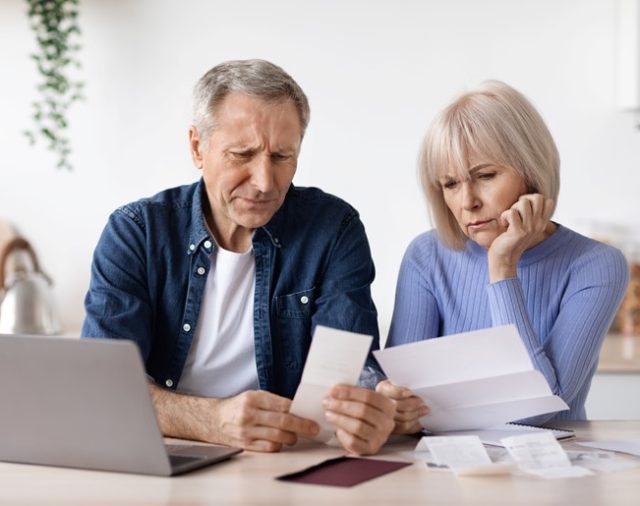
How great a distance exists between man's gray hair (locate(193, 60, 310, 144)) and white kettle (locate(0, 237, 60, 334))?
158 centimetres

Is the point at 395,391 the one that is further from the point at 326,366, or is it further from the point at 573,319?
the point at 573,319

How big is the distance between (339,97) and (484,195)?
5.27 feet

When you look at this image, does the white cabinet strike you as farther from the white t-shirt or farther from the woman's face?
the white t-shirt

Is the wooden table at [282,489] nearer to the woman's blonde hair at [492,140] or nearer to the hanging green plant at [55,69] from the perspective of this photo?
the woman's blonde hair at [492,140]

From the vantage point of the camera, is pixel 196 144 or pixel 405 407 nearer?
pixel 405 407

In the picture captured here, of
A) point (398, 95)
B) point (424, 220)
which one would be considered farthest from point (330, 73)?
point (424, 220)

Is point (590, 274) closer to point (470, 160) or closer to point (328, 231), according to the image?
point (470, 160)

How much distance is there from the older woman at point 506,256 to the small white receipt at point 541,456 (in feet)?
1.14

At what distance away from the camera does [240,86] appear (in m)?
1.83

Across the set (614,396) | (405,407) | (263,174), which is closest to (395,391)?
(405,407)

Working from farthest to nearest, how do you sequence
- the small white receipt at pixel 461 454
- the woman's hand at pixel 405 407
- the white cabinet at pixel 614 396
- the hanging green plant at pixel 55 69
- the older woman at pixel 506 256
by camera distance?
the hanging green plant at pixel 55 69 → the white cabinet at pixel 614 396 → the older woman at pixel 506 256 → the woman's hand at pixel 405 407 → the small white receipt at pixel 461 454

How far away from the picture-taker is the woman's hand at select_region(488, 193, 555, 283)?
194 centimetres

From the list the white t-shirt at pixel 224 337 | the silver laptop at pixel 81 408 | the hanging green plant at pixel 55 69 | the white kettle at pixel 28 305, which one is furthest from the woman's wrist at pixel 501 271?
the hanging green plant at pixel 55 69

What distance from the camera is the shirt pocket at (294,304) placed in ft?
6.29
